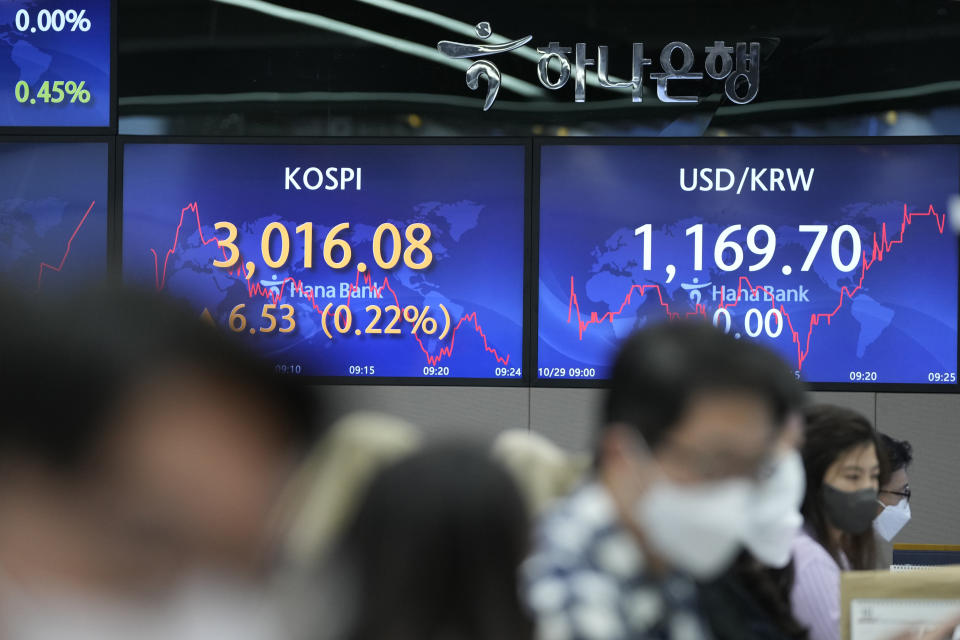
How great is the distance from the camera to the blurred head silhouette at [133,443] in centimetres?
44

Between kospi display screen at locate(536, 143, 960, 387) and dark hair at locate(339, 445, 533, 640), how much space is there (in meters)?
3.81

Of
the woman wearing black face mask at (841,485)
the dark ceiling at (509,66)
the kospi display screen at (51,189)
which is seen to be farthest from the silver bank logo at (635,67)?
the woman wearing black face mask at (841,485)

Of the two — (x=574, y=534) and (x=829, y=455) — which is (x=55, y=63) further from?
(x=574, y=534)

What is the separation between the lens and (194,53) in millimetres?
4785

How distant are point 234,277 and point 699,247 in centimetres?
219

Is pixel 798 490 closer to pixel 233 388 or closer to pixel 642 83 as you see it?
pixel 233 388

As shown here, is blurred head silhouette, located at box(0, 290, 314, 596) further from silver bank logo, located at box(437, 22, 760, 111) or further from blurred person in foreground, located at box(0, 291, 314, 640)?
silver bank logo, located at box(437, 22, 760, 111)

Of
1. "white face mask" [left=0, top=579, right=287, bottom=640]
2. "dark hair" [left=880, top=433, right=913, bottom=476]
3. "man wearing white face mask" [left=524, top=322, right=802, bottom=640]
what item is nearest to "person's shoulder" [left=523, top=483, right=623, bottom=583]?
"man wearing white face mask" [left=524, top=322, right=802, bottom=640]

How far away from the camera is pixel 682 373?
1319 millimetres

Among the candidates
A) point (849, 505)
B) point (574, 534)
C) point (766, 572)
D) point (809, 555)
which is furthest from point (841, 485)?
point (574, 534)

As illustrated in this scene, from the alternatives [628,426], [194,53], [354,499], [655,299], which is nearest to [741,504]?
[628,426]

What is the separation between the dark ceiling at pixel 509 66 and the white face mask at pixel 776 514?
10.2 ft

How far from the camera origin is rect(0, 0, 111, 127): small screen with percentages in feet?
15.7

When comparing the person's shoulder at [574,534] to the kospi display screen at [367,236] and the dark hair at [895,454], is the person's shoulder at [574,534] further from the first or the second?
the kospi display screen at [367,236]
